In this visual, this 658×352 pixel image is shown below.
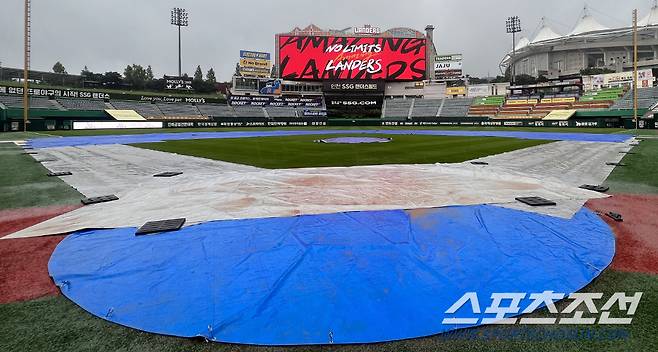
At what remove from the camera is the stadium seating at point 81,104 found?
52.0m

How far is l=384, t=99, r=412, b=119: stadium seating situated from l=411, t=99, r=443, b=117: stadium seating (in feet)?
4.69

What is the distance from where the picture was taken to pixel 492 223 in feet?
18.2

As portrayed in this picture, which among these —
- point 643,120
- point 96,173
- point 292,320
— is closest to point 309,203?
point 292,320

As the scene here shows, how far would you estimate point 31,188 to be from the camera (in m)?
8.95

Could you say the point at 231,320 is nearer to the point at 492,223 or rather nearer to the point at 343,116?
the point at 492,223

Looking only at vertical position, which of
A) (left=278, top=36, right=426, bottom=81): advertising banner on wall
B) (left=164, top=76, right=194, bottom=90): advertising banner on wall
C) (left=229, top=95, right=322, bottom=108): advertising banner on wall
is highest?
(left=278, top=36, right=426, bottom=81): advertising banner on wall

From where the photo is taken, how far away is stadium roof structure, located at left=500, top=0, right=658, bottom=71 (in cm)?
10519

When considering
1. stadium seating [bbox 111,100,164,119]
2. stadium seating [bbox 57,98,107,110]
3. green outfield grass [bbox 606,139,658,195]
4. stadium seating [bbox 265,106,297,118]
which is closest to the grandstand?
stadium seating [bbox 265,106,297,118]

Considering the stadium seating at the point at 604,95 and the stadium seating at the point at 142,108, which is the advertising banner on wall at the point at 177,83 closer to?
the stadium seating at the point at 142,108

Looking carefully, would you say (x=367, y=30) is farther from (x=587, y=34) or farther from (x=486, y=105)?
(x=587, y=34)

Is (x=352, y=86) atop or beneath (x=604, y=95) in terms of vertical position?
atop

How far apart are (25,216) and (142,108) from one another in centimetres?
6064

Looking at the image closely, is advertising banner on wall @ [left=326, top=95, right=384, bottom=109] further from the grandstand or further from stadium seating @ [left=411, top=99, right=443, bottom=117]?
the grandstand

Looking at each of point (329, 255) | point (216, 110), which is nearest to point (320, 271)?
point (329, 255)
